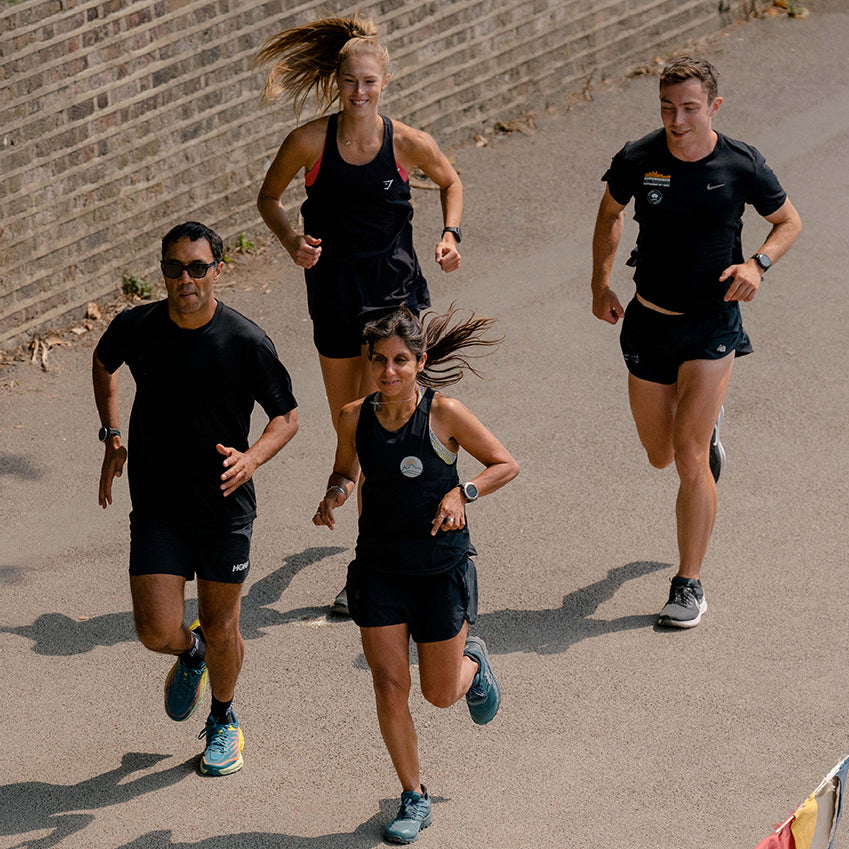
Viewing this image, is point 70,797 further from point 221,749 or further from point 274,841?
point 274,841

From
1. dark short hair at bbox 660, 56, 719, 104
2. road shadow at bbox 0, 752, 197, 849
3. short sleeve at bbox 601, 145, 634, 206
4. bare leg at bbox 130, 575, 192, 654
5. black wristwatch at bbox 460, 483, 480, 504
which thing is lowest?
road shadow at bbox 0, 752, 197, 849

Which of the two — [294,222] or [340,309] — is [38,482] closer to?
[340,309]

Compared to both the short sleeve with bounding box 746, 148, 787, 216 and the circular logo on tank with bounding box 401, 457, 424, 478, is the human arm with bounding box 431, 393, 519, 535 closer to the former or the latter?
the circular logo on tank with bounding box 401, 457, 424, 478

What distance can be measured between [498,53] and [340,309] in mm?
5695

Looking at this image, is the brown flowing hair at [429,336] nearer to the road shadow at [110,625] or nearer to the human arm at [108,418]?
the human arm at [108,418]

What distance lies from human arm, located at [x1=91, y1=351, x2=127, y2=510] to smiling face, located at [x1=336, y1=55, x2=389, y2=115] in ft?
5.43

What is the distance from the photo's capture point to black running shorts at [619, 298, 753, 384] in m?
6.22

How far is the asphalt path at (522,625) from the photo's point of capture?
5.23 m

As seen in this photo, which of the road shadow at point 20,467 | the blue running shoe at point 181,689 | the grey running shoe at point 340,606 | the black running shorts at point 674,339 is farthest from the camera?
the road shadow at point 20,467

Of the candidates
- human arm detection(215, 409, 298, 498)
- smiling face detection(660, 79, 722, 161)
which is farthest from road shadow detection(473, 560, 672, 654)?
smiling face detection(660, 79, 722, 161)

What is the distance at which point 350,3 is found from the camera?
404 inches

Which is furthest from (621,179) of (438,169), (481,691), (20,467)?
(20,467)

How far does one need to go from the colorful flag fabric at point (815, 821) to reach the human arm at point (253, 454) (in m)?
2.15

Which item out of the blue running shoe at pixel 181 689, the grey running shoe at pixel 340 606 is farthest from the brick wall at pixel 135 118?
the blue running shoe at pixel 181 689
